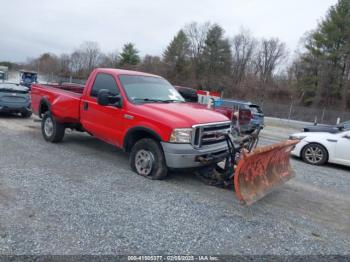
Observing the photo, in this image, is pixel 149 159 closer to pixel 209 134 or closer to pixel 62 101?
pixel 209 134

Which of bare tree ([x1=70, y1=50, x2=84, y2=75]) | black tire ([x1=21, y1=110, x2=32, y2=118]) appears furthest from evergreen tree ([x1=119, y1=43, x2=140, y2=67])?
black tire ([x1=21, y1=110, x2=32, y2=118])

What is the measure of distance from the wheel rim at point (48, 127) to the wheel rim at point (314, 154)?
7114 mm

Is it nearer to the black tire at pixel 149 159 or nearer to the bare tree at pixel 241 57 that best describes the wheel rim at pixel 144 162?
the black tire at pixel 149 159

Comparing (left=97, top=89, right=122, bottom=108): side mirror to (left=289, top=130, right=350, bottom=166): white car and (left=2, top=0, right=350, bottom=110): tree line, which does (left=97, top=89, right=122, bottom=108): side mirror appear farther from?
(left=2, top=0, right=350, bottom=110): tree line

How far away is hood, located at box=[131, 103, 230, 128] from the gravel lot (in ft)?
3.84

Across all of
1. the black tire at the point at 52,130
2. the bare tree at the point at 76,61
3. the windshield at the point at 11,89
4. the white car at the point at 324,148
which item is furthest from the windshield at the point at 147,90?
the bare tree at the point at 76,61

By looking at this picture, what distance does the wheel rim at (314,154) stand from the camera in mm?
8797

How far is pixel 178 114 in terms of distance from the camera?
5590 mm

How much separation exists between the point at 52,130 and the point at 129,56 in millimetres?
64174

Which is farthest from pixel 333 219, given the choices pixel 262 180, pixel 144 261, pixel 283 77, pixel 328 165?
pixel 283 77

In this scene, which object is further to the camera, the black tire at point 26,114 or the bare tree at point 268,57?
the bare tree at point 268,57

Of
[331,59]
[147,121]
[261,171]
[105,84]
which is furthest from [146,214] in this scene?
[331,59]

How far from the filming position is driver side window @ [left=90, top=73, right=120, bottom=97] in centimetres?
647

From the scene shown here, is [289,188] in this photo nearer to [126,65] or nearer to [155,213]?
[155,213]
